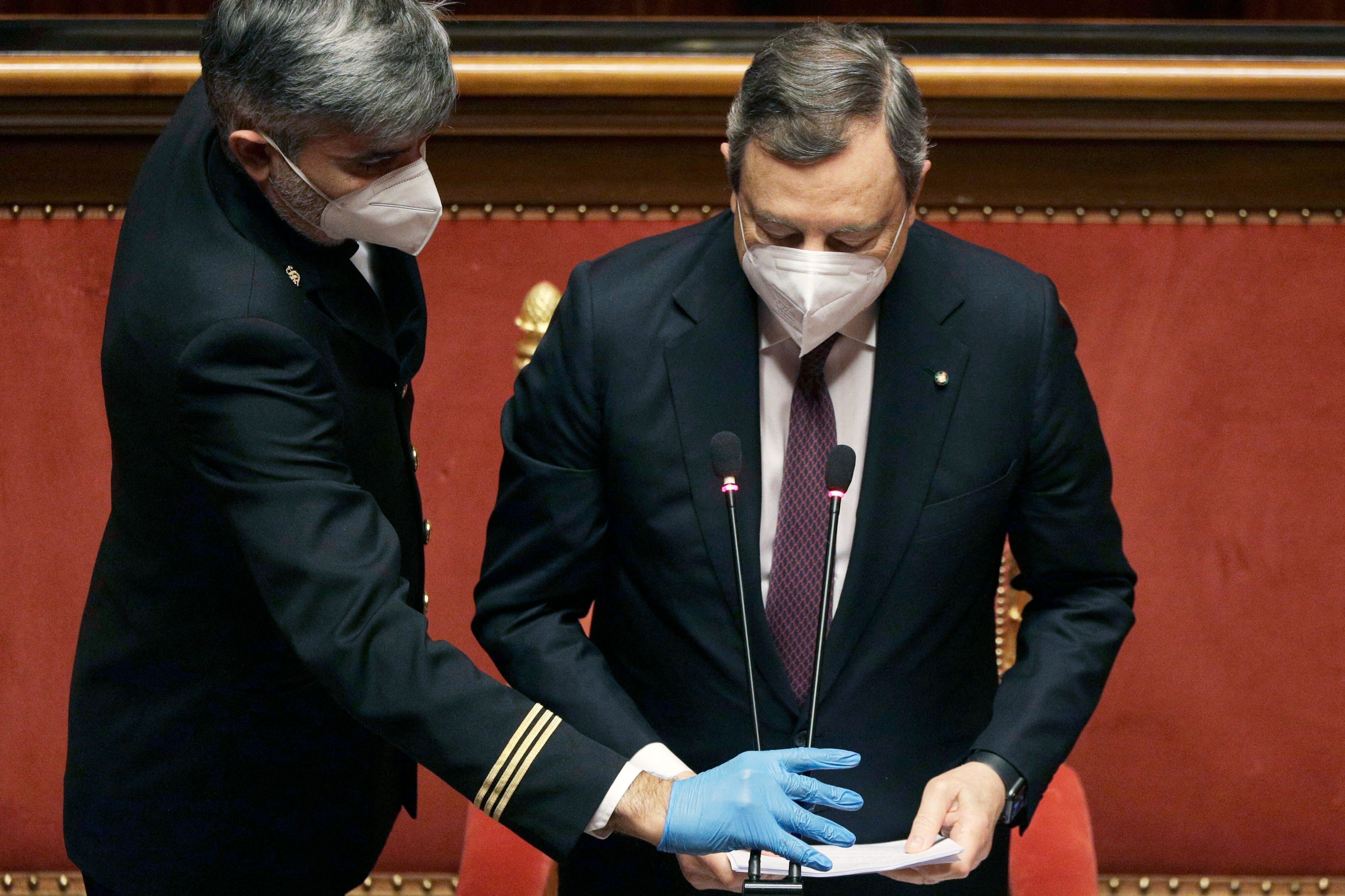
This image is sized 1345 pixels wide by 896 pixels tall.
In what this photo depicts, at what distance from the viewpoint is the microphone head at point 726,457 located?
134 cm

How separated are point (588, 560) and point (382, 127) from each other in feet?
1.79

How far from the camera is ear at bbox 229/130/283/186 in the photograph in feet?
4.67

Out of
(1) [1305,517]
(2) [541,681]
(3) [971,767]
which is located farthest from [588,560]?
(1) [1305,517]

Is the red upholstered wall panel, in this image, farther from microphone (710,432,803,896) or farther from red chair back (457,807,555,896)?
microphone (710,432,803,896)

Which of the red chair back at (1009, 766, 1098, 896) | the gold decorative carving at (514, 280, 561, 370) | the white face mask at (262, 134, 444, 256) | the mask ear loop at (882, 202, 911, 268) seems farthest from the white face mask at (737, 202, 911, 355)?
the red chair back at (1009, 766, 1098, 896)

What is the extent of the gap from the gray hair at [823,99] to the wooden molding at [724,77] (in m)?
0.78

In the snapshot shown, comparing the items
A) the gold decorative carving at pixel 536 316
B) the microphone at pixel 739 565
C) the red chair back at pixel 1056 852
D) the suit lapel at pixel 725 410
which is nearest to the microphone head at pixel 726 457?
the microphone at pixel 739 565

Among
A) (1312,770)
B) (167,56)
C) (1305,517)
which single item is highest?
(167,56)

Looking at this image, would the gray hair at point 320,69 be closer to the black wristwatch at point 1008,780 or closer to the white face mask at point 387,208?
the white face mask at point 387,208

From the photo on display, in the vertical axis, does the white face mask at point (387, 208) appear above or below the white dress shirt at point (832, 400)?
above

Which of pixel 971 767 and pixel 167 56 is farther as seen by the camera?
pixel 167 56

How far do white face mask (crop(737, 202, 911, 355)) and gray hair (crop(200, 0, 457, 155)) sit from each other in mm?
389

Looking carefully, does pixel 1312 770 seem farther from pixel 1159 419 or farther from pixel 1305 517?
pixel 1159 419

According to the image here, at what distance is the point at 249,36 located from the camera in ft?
4.51
